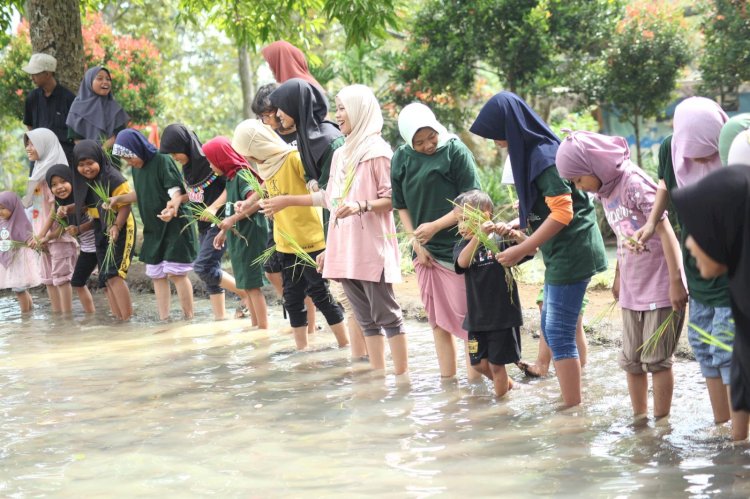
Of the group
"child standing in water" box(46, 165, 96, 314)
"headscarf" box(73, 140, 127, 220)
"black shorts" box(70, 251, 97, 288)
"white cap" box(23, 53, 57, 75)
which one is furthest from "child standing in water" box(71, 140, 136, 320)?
"white cap" box(23, 53, 57, 75)

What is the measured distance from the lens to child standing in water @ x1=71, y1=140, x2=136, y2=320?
372 inches

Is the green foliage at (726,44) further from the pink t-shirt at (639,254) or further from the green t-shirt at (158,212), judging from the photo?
the pink t-shirt at (639,254)

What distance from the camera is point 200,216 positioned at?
8664mm

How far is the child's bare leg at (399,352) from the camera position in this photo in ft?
21.3

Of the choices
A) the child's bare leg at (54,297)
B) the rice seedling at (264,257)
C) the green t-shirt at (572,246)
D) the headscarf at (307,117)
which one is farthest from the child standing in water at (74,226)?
the green t-shirt at (572,246)

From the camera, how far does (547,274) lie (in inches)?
209

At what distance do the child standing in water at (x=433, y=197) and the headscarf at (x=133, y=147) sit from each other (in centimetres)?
390

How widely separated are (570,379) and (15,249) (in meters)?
7.36

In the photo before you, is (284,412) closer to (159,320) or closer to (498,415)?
(498,415)

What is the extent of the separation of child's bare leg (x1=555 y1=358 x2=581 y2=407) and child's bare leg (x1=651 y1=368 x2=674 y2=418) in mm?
488

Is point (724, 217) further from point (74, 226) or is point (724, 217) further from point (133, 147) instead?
point (74, 226)

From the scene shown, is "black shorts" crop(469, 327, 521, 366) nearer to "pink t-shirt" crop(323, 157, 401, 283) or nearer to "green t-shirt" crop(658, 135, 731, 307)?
"pink t-shirt" crop(323, 157, 401, 283)

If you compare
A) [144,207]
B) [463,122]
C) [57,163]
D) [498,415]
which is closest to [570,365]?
[498,415]

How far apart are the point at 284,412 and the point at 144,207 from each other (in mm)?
4102
